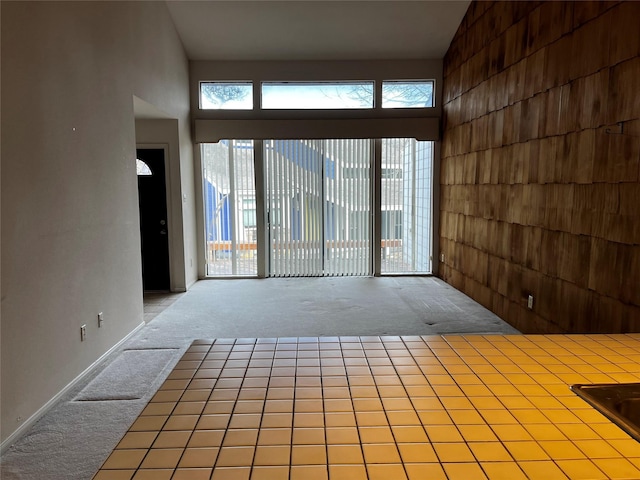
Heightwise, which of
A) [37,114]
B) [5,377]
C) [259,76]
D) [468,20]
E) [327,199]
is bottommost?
[5,377]

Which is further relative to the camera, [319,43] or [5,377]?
[319,43]

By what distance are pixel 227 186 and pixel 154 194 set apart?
113 cm

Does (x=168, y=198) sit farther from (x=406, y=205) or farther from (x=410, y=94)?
(x=410, y=94)

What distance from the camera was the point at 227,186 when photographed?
666 cm

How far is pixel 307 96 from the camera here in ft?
21.3

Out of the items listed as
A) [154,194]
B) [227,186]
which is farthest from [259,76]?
[154,194]

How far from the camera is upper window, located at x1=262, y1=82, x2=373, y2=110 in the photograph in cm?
648

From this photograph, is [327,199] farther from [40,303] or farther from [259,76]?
[40,303]

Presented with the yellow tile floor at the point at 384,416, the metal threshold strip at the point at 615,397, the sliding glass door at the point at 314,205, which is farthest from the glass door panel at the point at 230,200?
the metal threshold strip at the point at 615,397

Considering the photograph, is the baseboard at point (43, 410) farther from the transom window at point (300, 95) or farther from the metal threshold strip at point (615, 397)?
the transom window at point (300, 95)

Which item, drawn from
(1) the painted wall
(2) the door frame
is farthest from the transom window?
(1) the painted wall

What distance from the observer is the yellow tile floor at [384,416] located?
872 mm

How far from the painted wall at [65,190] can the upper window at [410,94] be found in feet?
11.7

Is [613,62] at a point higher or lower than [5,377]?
higher
